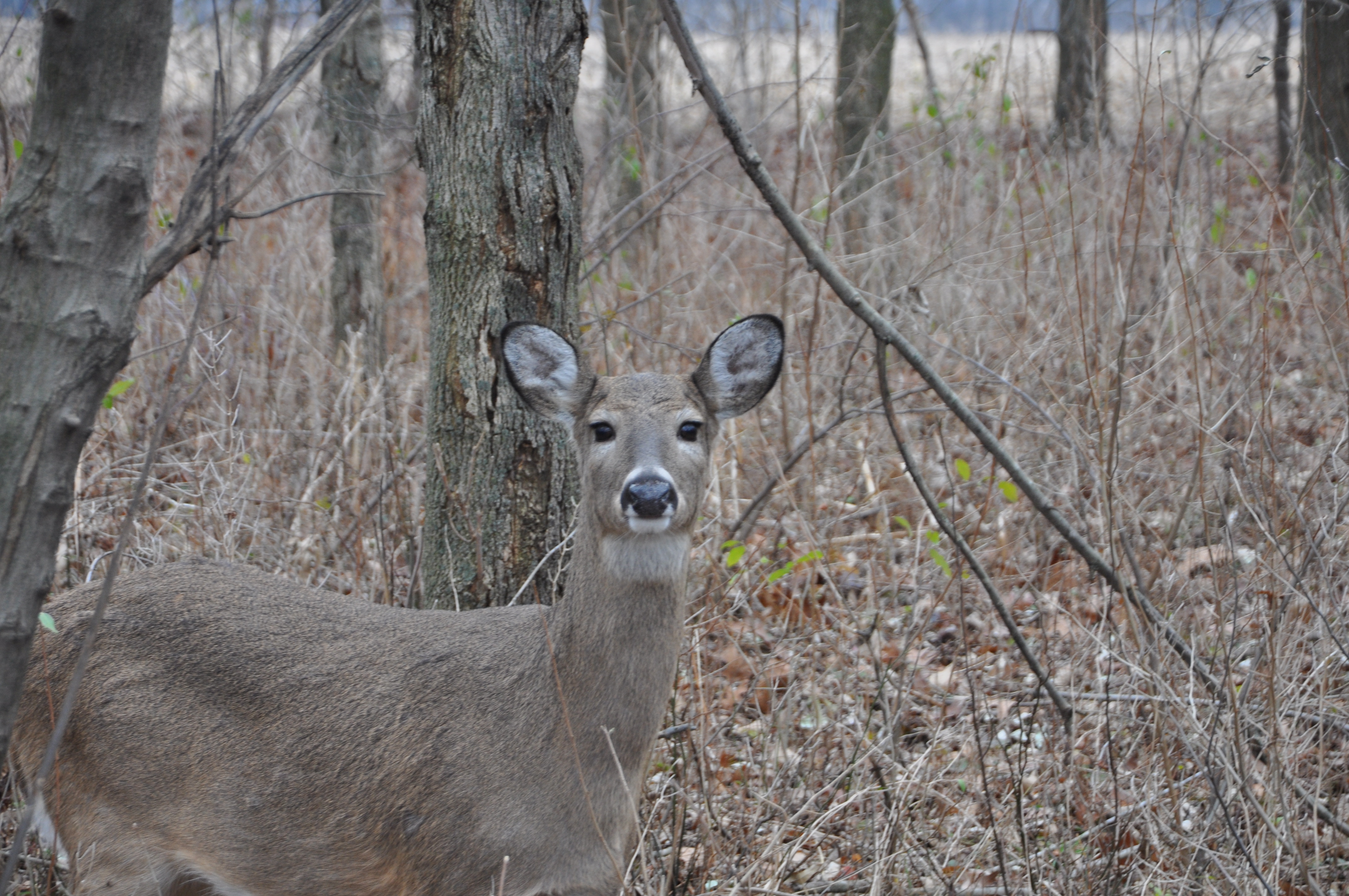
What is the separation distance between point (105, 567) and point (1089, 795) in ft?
12.8

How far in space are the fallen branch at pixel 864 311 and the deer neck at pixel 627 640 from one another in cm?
106

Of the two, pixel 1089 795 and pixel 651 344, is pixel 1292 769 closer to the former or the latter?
pixel 1089 795

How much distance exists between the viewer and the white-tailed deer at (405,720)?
325 centimetres

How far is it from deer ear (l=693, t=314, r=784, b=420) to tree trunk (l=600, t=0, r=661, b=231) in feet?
5.96

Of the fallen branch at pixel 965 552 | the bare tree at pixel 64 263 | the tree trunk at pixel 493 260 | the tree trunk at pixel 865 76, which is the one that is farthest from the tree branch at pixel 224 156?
the tree trunk at pixel 865 76

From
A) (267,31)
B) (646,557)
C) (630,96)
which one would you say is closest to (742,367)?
(646,557)

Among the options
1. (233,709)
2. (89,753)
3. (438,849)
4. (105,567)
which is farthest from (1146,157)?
(105,567)

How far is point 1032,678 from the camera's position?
5.14 metres

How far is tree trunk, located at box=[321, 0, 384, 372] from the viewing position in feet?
26.9

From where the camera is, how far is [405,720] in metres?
3.42

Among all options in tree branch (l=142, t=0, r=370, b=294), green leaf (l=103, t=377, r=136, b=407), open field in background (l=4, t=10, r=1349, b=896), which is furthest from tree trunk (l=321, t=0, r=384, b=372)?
tree branch (l=142, t=0, r=370, b=294)

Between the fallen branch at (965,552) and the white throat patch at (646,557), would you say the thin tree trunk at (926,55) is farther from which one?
the white throat patch at (646,557)

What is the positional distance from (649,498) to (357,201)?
589cm

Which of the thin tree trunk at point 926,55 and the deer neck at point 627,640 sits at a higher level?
the thin tree trunk at point 926,55
